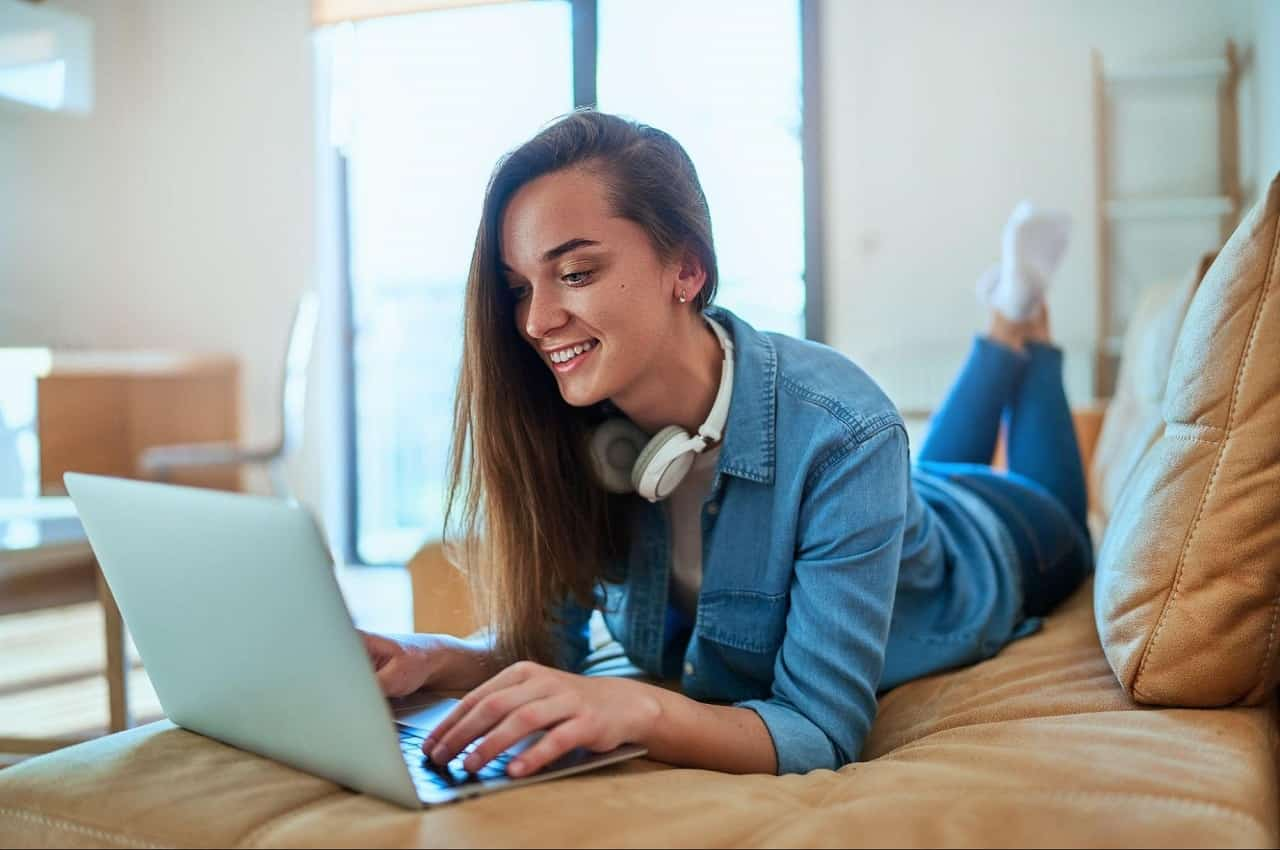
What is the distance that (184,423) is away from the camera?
4035 millimetres

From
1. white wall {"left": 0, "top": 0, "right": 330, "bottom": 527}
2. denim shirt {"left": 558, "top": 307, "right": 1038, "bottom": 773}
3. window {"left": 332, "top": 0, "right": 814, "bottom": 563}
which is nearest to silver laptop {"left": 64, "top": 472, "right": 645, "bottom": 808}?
denim shirt {"left": 558, "top": 307, "right": 1038, "bottom": 773}

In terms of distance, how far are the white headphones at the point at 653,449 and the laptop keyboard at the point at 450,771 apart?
335mm

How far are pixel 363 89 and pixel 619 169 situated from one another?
12.6 ft

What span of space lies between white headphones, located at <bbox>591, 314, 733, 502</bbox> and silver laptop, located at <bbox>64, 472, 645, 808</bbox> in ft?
1.02

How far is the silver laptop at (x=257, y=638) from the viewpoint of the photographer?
0.59m

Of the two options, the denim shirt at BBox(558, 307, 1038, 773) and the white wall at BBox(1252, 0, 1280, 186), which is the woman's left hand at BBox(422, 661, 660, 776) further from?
the white wall at BBox(1252, 0, 1280, 186)

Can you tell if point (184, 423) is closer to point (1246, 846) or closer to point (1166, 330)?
point (1166, 330)

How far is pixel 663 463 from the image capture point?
3.32 ft

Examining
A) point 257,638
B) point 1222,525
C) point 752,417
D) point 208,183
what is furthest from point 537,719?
point 208,183

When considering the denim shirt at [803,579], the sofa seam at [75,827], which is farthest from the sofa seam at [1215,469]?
the sofa seam at [75,827]

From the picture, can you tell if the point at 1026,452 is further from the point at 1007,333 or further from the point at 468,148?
the point at 468,148

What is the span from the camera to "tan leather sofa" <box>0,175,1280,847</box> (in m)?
0.62

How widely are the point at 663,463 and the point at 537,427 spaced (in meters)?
0.16

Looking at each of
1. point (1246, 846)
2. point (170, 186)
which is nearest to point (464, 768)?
point (1246, 846)
